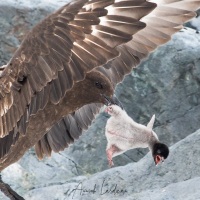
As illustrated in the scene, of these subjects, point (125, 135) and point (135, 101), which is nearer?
point (125, 135)

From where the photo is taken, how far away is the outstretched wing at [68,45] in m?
3.98

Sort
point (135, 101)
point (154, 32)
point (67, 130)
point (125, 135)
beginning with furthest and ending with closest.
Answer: point (135, 101) → point (125, 135) → point (67, 130) → point (154, 32)

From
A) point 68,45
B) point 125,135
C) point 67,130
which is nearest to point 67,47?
point 68,45

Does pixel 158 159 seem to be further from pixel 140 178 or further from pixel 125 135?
pixel 125 135

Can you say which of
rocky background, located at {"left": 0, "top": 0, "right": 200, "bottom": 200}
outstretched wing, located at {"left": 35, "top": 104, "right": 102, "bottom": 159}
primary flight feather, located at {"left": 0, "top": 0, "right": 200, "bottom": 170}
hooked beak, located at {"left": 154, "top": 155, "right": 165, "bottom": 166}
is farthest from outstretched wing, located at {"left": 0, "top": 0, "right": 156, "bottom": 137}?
rocky background, located at {"left": 0, "top": 0, "right": 200, "bottom": 200}

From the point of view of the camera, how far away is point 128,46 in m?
4.69

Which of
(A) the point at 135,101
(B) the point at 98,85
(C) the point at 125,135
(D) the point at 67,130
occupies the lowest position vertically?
(A) the point at 135,101

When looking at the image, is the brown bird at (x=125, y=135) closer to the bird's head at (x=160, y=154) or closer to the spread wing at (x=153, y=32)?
the bird's head at (x=160, y=154)

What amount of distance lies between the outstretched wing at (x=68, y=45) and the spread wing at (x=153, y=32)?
8cm

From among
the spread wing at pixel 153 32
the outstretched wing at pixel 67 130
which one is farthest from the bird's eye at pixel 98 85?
the outstretched wing at pixel 67 130

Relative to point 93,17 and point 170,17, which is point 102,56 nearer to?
point 93,17

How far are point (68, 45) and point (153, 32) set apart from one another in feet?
1.91

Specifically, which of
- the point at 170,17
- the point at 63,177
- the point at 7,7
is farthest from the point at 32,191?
the point at 7,7

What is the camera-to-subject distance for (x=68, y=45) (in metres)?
4.08
